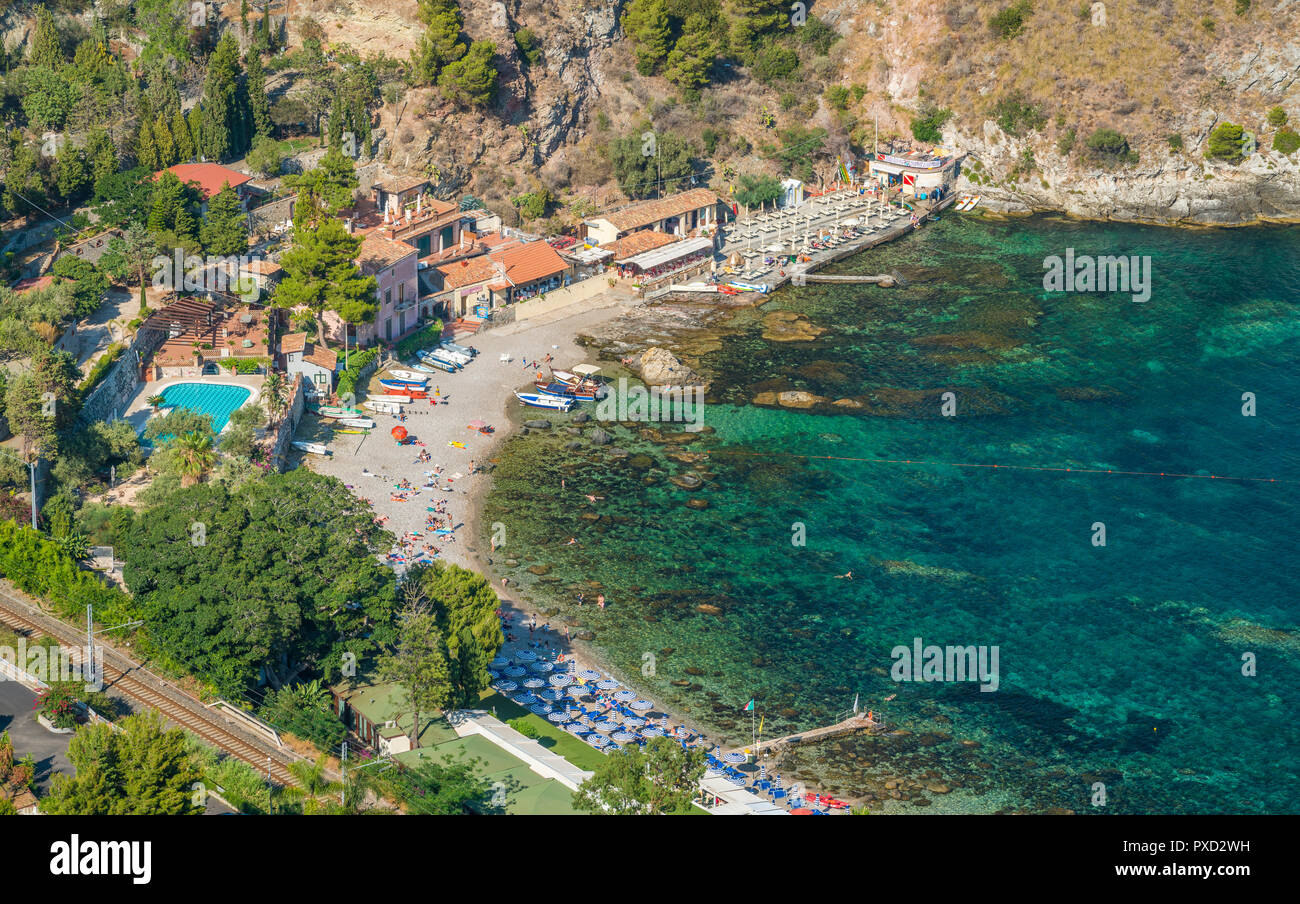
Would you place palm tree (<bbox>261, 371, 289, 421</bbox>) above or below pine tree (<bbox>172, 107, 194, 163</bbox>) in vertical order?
below

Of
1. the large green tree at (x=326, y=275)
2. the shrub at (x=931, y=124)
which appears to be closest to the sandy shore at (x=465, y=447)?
the large green tree at (x=326, y=275)

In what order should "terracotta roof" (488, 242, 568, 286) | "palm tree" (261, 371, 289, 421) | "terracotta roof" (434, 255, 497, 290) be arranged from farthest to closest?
"terracotta roof" (488, 242, 568, 286) < "terracotta roof" (434, 255, 497, 290) < "palm tree" (261, 371, 289, 421)

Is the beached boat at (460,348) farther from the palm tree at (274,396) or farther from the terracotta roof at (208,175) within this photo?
the terracotta roof at (208,175)

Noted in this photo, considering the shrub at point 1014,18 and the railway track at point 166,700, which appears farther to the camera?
the shrub at point 1014,18

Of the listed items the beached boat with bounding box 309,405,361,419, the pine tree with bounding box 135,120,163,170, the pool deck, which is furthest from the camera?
the pine tree with bounding box 135,120,163,170

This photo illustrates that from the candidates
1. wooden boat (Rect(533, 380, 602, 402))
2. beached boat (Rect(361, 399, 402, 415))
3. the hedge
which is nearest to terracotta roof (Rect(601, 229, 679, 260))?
wooden boat (Rect(533, 380, 602, 402))

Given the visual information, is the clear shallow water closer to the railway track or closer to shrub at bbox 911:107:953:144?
the railway track
